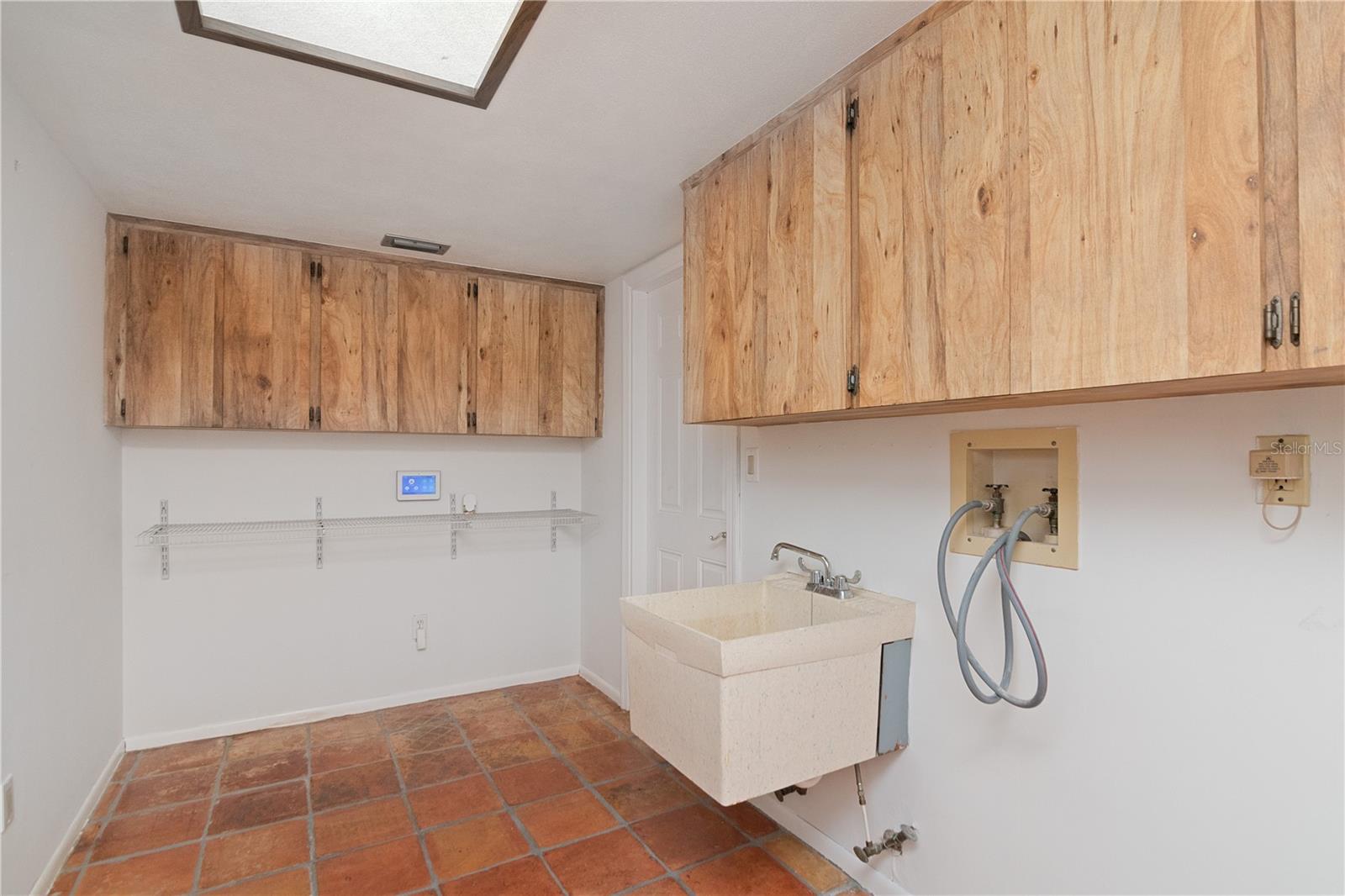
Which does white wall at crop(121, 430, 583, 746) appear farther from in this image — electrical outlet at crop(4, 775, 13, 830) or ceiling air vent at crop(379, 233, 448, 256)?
electrical outlet at crop(4, 775, 13, 830)

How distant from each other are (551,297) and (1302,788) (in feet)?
11.0

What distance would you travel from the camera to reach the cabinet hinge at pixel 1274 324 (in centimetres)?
94

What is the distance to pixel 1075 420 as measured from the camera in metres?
1.51

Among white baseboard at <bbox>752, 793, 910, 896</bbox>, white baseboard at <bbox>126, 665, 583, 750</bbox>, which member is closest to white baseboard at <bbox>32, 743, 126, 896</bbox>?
white baseboard at <bbox>126, 665, 583, 750</bbox>

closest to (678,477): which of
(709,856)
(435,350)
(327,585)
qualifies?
(435,350)

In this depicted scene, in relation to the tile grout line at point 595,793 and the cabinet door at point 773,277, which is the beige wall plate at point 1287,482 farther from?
the tile grout line at point 595,793

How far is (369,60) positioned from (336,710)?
299 centimetres

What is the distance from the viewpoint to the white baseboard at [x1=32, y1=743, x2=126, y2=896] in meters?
1.97

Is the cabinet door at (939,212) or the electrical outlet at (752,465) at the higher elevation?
the cabinet door at (939,212)

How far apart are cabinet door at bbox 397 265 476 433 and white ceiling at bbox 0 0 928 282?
1.67 feet

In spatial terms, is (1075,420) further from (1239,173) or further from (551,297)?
(551,297)

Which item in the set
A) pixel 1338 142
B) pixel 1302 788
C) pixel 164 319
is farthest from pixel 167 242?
pixel 1302 788

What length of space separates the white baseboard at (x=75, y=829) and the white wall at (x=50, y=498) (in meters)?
0.03

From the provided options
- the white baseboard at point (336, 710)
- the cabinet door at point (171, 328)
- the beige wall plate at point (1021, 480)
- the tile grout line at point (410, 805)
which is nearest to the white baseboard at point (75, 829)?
the white baseboard at point (336, 710)
